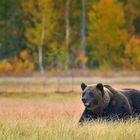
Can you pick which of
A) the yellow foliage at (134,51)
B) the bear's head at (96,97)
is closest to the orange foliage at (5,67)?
the yellow foliage at (134,51)

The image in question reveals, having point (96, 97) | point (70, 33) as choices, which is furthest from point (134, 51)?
point (96, 97)

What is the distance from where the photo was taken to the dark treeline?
56.6 m

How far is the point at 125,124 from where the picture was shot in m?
15.5

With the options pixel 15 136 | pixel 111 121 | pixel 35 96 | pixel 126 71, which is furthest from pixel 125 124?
pixel 126 71

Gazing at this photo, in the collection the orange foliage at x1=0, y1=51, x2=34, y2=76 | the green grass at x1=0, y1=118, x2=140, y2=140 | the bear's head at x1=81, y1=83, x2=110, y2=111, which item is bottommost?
the orange foliage at x1=0, y1=51, x2=34, y2=76

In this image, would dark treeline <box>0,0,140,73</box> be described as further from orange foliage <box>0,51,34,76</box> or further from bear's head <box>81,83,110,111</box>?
bear's head <box>81,83,110,111</box>

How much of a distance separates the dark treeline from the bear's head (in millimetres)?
37273

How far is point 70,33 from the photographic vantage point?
62656mm

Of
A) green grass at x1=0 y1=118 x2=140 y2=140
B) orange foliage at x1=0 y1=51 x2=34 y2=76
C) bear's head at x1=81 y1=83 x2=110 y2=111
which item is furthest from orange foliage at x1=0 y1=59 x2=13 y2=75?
green grass at x1=0 y1=118 x2=140 y2=140

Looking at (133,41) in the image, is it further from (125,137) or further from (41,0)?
(125,137)

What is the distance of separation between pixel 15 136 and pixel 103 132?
1568 millimetres

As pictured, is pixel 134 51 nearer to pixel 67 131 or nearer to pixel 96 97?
pixel 96 97

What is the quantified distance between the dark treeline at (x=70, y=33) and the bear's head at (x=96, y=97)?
37.3 meters

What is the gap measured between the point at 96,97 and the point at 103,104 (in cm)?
24
